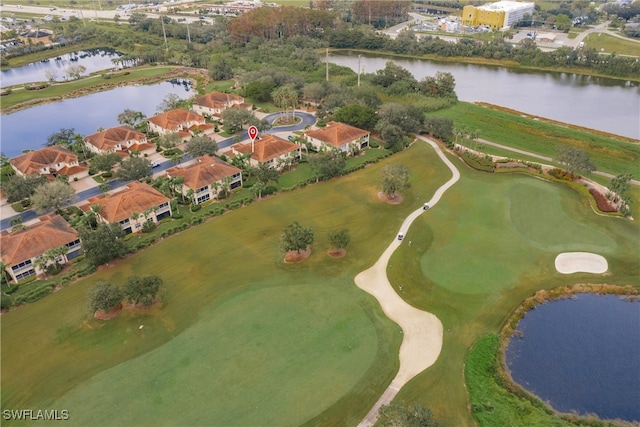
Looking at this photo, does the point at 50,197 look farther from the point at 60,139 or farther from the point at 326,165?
the point at 326,165

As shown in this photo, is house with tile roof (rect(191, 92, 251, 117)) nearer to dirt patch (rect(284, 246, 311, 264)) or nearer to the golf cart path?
dirt patch (rect(284, 246, 311, 264))

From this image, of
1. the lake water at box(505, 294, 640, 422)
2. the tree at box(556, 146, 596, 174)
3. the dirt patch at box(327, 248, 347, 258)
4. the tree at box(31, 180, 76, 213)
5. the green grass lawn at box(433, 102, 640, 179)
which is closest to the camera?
the lake water at box(505, 294, 640, 422)

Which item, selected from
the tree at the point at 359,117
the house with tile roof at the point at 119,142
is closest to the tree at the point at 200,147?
the house with tile roof at the point at 119,142

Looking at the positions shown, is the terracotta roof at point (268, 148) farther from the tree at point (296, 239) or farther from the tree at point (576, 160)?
the tree at point (576, 160)

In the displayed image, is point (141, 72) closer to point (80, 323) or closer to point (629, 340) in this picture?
point (80, 323)

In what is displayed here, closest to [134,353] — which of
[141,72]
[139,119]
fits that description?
[139,119]

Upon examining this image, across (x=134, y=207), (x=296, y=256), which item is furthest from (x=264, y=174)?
(x=134, y=207)

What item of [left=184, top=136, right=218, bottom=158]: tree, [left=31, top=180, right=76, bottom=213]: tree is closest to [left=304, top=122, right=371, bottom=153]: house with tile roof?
[left=184, top=136, right=218, bottom=158]: tree
